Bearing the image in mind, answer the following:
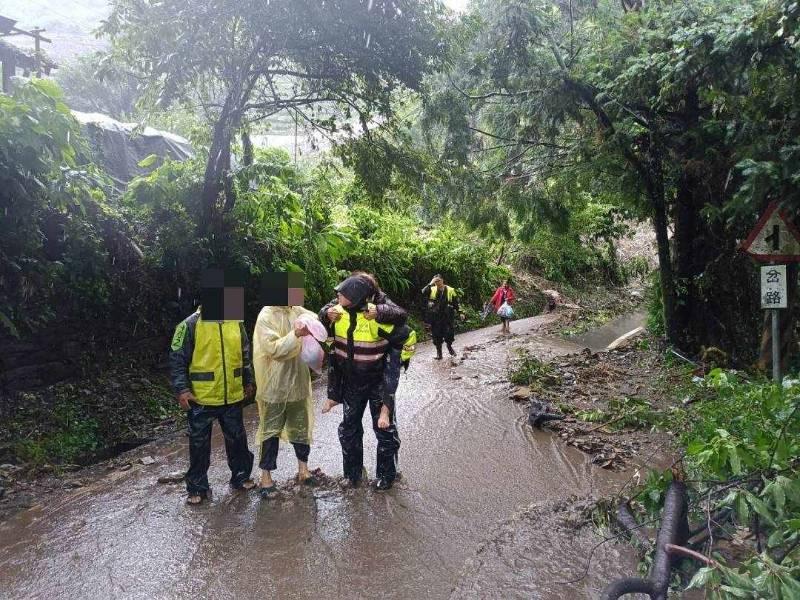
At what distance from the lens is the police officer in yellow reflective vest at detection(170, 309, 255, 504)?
185 inches

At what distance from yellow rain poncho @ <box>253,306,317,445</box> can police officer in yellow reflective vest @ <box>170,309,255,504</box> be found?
168 millimetres

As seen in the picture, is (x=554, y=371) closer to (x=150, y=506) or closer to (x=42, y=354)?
(x=150, y=506)

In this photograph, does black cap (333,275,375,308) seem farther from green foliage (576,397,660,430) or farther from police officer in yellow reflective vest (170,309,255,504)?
green foliage (576,397,660,430)

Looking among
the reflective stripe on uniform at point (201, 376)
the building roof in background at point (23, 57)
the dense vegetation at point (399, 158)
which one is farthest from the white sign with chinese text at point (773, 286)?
the building roof in background at point (23, 57)

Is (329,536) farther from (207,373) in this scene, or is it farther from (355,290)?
(355,290)

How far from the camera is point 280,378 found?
491cm

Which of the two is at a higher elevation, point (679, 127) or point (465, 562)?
point (679, 127)

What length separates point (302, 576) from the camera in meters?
3.78

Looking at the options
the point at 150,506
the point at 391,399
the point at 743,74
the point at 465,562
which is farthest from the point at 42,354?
the point at 743,74

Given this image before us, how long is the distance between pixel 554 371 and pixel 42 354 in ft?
24.7

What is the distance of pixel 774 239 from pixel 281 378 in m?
5.70

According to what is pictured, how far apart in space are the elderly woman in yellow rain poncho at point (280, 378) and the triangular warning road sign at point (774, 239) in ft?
17.1

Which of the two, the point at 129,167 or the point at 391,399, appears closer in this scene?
the point at 391,399

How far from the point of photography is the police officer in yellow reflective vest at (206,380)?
471 centimetres
